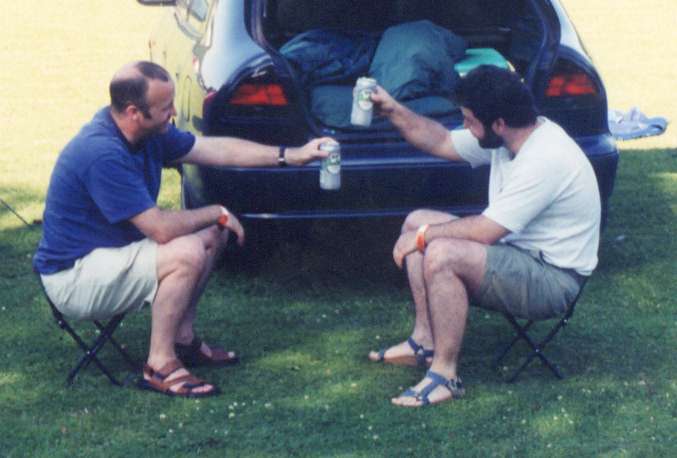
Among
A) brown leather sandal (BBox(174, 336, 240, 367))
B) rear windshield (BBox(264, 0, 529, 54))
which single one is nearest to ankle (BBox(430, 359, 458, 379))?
brown leather sandal (BBox(174, 336, 240, 367))

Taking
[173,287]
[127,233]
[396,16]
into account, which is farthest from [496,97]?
[396,16]

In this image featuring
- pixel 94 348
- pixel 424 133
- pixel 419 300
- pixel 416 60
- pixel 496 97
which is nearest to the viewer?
pixel 496 97

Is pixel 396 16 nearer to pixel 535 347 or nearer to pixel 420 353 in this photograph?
pixel 420 353

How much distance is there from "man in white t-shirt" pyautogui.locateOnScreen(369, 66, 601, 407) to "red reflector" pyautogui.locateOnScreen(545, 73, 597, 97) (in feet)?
3.36

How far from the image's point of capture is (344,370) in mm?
5500

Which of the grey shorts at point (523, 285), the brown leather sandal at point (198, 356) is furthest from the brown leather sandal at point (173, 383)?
the grey shorts at point (523, 285)

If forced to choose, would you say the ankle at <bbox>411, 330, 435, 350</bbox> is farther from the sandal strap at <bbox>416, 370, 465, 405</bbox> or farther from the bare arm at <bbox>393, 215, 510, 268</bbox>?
the bare arm at <bbox>393, 215, 510, 268</bbox>

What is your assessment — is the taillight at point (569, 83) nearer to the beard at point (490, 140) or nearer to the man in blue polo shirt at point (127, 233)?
the beard at point (490, 140)

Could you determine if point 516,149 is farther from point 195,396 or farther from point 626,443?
point 195,396

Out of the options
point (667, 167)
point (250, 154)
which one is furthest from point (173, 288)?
point (667, 167)

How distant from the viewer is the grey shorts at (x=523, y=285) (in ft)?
16.8

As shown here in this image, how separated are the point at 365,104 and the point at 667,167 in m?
4.24

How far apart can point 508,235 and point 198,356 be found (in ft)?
4.61

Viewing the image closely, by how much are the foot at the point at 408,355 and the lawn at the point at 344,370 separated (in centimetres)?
8
